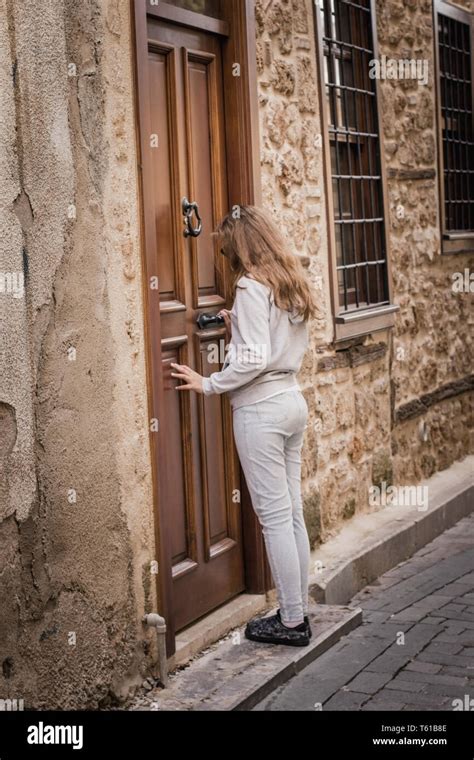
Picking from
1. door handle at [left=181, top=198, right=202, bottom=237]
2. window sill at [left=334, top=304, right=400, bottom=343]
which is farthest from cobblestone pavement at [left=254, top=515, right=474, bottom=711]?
door handle at [left=181, top=198, right=202, bottom=237]

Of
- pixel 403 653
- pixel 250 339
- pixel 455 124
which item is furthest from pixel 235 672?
pixel 455 124

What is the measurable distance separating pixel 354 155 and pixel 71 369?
3.95m

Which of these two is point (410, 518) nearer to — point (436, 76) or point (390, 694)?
point (390, 694)

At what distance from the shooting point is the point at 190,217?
5.41m

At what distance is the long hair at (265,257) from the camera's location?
5066 millimetres

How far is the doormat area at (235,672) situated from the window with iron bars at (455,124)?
439 cm

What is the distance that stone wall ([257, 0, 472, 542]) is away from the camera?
6.41 metres

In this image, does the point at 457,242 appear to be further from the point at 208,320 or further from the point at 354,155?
the point at 208,320

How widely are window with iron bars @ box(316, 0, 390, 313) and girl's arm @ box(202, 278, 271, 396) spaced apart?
2150 millimetres

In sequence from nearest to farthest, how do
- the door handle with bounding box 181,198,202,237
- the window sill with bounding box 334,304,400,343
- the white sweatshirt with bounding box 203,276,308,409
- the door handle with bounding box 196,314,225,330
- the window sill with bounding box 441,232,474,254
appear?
1. the white sweatshirt with bounding box 203,276,308,409
2. the door handle with bounding box 181,198,202,237
3. the door handle with bounding box 196,314,225,330
4. the window sill with bounding box 334,304,400,343
5. the window sill with bounding box 441,232,474,254

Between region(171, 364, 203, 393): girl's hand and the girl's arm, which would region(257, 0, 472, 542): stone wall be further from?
region(171, 364, 203, 393): girl's hand

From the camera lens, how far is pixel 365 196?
7824 mm

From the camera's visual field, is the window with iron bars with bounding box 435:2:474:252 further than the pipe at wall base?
Yes

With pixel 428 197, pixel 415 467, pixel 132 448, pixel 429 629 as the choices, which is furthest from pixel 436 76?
pixel 132 448
